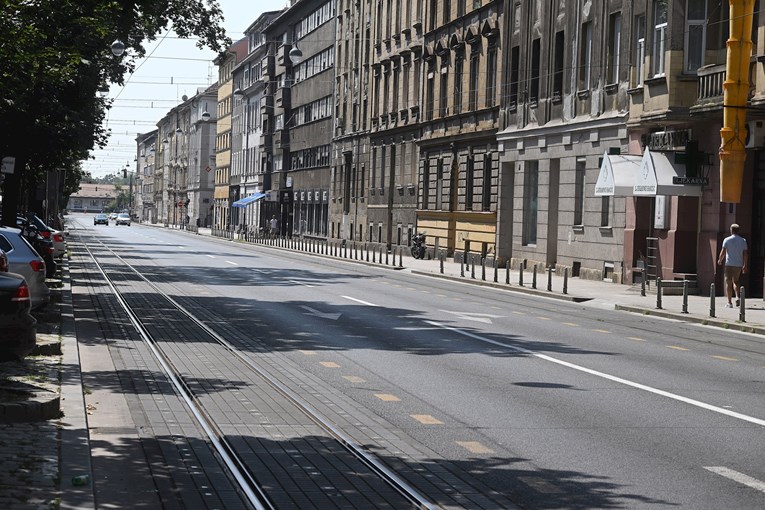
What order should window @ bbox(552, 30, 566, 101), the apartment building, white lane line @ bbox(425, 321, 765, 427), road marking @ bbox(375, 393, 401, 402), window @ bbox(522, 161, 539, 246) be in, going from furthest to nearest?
the apartment building → window @ bbox(522, 161, 539, 246) → window @ bbox(552, 30, 566, 101) → road marking @ bbox(375, 393, 401, 402) → white lane line @ bbox(425, 321, 765, 427)

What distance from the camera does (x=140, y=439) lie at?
955 centimetres

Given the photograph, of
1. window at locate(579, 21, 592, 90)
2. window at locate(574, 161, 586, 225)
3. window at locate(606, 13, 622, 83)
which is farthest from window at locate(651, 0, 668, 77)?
window at locate(574, 161, 586, 225)

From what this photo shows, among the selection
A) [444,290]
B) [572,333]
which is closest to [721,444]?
[572,333]

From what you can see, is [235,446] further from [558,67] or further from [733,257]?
[558,67]

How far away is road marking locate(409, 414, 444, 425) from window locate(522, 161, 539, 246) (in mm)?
34385

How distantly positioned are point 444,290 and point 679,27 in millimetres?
9204

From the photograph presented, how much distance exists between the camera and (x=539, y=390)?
13.0 meters

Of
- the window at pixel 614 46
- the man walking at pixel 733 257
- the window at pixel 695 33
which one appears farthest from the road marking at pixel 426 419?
the window at pixel 614 46

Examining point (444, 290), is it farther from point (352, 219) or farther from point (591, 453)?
point (352, 219)

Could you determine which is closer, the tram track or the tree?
the tram track

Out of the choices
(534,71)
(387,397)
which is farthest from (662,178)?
(387,397)

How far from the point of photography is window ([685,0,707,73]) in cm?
3244

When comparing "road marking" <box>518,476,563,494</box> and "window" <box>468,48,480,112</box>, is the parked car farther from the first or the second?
"window" <box>468,48,480,112</box>

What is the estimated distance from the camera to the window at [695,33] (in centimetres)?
3244
